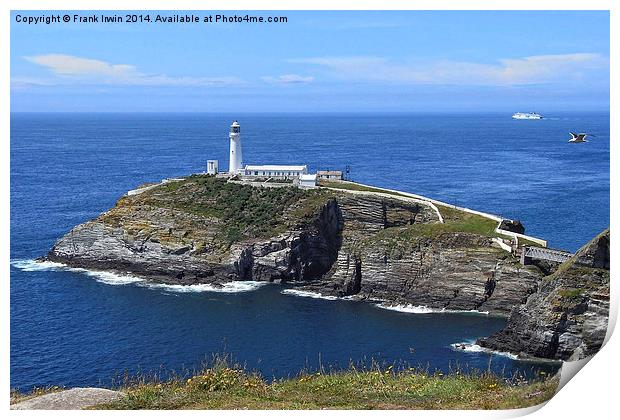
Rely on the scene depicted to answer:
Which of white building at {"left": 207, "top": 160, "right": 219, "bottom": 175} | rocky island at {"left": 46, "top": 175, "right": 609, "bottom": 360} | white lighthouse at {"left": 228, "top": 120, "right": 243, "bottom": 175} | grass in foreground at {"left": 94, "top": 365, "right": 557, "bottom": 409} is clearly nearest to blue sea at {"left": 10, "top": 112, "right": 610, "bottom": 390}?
grass in foreground at {"left": 94, "top": 365, "right": 557, "bottom": 409}

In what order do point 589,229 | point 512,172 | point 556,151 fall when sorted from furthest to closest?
point 556,151 < point 512,172 < point 589,229

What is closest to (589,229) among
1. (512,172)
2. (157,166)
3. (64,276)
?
(512,172)

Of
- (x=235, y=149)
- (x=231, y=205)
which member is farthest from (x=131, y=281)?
(x=235, y=149)

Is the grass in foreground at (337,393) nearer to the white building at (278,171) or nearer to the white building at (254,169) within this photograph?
the white building at (254,169)

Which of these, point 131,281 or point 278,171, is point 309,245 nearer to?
point 278,171

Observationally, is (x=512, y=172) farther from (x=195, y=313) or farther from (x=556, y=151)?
(x=195, y=313)

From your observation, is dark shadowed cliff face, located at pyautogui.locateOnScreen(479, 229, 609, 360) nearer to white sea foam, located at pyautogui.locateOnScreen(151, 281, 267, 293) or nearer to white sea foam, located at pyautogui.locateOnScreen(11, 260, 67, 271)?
white sea foam, located at pyautogui.locateOnScreen(151, 281, 267, 293)
